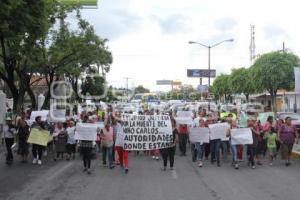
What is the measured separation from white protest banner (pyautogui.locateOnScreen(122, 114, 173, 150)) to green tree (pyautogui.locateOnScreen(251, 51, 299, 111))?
129 feet

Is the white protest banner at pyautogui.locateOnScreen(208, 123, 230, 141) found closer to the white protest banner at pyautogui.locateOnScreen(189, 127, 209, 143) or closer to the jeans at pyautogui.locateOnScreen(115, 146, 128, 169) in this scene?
the white protest banner at pyautogui.locateOnScreen(189, 127, 209, 143)

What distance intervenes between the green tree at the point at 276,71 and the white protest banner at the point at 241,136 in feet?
126

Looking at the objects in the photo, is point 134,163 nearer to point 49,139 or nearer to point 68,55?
point 49,139

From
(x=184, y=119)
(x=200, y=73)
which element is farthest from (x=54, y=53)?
(x=200, y=73)

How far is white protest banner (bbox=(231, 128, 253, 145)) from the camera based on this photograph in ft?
58.3

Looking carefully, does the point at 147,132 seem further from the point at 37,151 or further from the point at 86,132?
the point at 37,151

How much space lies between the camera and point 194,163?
19.0 meters

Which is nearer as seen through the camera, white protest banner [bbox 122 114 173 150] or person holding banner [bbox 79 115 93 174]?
person holding banner [bbox 79 115 93 174]

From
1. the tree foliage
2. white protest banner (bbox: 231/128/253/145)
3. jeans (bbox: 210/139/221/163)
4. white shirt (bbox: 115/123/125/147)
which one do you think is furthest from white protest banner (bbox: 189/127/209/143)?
the tree foliage

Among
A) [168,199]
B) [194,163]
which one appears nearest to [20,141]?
[194,163]

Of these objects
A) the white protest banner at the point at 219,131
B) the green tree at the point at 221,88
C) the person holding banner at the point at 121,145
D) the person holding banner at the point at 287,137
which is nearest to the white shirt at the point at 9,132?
the person holding banner at the point at 121,145

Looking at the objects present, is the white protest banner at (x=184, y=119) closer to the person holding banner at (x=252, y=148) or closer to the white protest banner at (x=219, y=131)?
the white protest banner at (x=219, y=131)

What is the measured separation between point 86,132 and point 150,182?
3.29 meters

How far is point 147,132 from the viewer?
17.7 m
